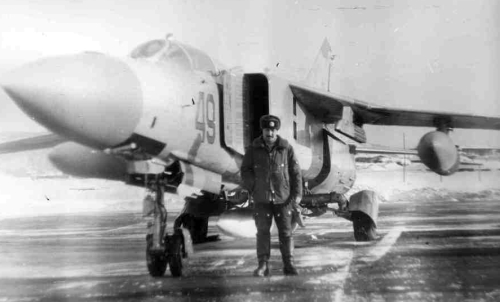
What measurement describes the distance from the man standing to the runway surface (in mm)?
412

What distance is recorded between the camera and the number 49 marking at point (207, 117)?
673 cm

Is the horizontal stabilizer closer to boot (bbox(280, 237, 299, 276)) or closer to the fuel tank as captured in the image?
the fuel tank

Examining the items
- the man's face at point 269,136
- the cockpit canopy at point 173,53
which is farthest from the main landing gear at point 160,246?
the cockpit canopy at point 173,53

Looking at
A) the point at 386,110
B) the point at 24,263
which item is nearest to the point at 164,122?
the point at 24,263

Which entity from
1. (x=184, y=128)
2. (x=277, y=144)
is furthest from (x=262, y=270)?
(x=184, y=128)

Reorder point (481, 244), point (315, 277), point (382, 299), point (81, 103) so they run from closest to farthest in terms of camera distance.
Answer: point (382, 299) → point (81, 103) → point (315, 277) → point (481, 244)

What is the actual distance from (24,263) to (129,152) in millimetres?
2976

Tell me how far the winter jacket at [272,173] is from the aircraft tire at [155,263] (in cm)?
124

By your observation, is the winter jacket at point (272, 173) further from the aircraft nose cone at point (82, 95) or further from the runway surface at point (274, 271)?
the aircraft nose cone at point (82, 95)

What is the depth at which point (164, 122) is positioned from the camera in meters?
6.05

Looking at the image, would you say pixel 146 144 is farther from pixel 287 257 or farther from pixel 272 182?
pixel 287 257

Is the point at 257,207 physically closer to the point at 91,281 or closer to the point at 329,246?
the point at 91,281

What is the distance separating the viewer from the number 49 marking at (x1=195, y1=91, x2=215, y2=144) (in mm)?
6729

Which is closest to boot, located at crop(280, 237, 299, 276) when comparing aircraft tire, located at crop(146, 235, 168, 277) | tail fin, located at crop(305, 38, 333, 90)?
aircraft tire, located at crop(146, 235, 168, 277)
